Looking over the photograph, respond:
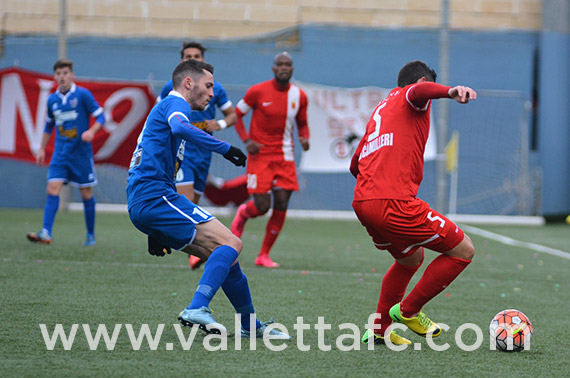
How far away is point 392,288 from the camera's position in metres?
4.46

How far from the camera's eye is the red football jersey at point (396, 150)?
424 cm

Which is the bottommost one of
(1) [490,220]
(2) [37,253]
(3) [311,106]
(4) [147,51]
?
(1) [490,220]

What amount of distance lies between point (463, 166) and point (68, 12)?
8.67 metres

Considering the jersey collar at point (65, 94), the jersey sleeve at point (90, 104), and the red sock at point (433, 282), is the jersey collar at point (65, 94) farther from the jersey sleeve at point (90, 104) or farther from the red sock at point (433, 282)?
the red sock at point (433, 282)

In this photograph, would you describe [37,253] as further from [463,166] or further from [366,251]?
[463,166]

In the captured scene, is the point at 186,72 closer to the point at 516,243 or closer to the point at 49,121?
the point at 49,121

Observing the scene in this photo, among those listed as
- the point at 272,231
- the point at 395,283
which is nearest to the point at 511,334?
the point at 395,283

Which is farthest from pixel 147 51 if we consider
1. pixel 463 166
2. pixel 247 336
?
pixel 247 336

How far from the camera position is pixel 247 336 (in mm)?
4367

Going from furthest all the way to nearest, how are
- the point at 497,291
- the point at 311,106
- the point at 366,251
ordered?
the point at 311,106, the point at 366,251, the point at 497,291

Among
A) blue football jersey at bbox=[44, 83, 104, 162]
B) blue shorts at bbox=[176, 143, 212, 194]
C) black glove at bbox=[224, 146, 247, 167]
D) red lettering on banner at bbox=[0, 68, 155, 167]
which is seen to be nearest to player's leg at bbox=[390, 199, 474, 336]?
black glove at bbox=[224, 146, 247, 167]

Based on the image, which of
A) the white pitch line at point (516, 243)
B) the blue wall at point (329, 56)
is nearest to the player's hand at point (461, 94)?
the white pitch line at point (516, 243)

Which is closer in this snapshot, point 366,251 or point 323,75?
point 366,251

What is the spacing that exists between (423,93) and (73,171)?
5624mm
